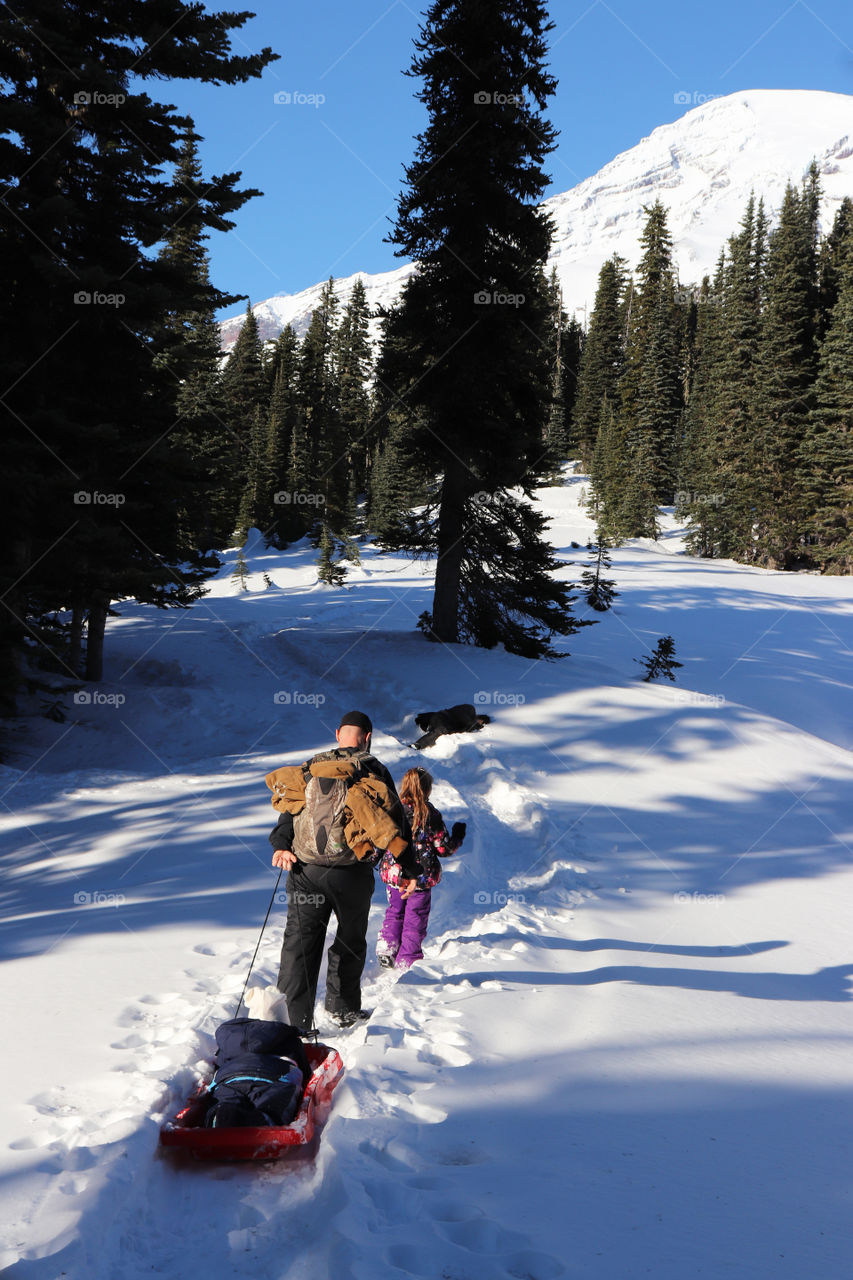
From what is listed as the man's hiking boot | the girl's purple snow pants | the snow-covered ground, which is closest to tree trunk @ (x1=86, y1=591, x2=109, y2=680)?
the snow-covered ground

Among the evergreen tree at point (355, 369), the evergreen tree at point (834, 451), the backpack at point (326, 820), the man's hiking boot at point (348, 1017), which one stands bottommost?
the man's hiking boot at point (348, 1017)

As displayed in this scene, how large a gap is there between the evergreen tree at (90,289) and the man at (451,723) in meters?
4.83

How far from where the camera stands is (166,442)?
1305 cm

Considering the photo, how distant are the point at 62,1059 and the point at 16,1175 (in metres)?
1.16

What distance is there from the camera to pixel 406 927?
248 inches

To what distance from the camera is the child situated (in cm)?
626

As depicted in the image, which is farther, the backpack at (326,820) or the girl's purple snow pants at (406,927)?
the girl's purple snow pants at (406,927)

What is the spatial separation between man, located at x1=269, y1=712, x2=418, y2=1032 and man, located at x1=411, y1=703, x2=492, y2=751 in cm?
708

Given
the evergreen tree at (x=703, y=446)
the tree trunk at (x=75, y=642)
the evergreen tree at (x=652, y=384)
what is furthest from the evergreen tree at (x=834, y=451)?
the tree trunk at (x=75, y=642)

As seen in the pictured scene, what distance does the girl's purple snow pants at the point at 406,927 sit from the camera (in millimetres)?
6262

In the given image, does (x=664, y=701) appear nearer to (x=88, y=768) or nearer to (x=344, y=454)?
(x=88, y=768)

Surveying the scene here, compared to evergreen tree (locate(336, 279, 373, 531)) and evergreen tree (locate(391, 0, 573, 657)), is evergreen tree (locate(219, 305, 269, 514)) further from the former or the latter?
evergreen tree (locate(391, 0, 573, 657))

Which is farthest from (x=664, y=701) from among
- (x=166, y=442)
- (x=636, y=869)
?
(x=166, y=442)

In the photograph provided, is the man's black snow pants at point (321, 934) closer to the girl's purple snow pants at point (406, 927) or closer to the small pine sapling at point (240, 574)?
the girl's purple snow pants at point (406, 927)
